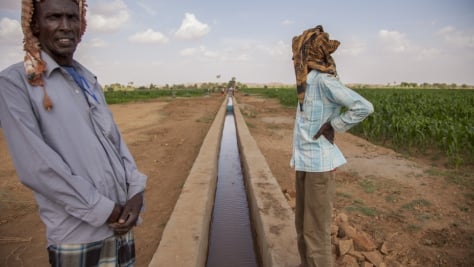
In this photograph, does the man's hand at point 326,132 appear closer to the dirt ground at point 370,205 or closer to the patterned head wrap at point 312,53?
the patterned head wrap at point 312,53

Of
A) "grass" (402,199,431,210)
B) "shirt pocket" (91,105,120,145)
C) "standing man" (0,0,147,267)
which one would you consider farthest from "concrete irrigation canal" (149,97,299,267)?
"grass" (402,199,431,210)

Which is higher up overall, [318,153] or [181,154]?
[318,153]

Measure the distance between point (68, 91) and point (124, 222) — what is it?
0.64 metres

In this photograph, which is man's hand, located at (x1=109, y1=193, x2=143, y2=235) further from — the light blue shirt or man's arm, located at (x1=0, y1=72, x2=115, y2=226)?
man's arm, located at (x1=0, y1=72, x2=115, y2=226)

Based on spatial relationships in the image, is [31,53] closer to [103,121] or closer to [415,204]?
[103,121]

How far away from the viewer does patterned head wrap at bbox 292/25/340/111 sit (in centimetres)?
216

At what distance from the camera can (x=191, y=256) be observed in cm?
266

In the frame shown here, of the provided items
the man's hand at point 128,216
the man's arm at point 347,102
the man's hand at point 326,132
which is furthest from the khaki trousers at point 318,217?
the man's hand at point 128,216

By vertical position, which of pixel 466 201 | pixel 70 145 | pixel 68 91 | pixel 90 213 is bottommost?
pixel 466 201

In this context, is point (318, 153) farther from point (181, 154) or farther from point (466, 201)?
point (181, 154)

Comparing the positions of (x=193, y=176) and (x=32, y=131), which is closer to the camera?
(x=32, y=131)

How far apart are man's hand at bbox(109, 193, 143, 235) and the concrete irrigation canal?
45.7 inches

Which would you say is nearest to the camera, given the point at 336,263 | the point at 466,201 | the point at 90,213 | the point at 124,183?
the point at 90,213

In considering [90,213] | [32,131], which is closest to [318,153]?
[90,213]
